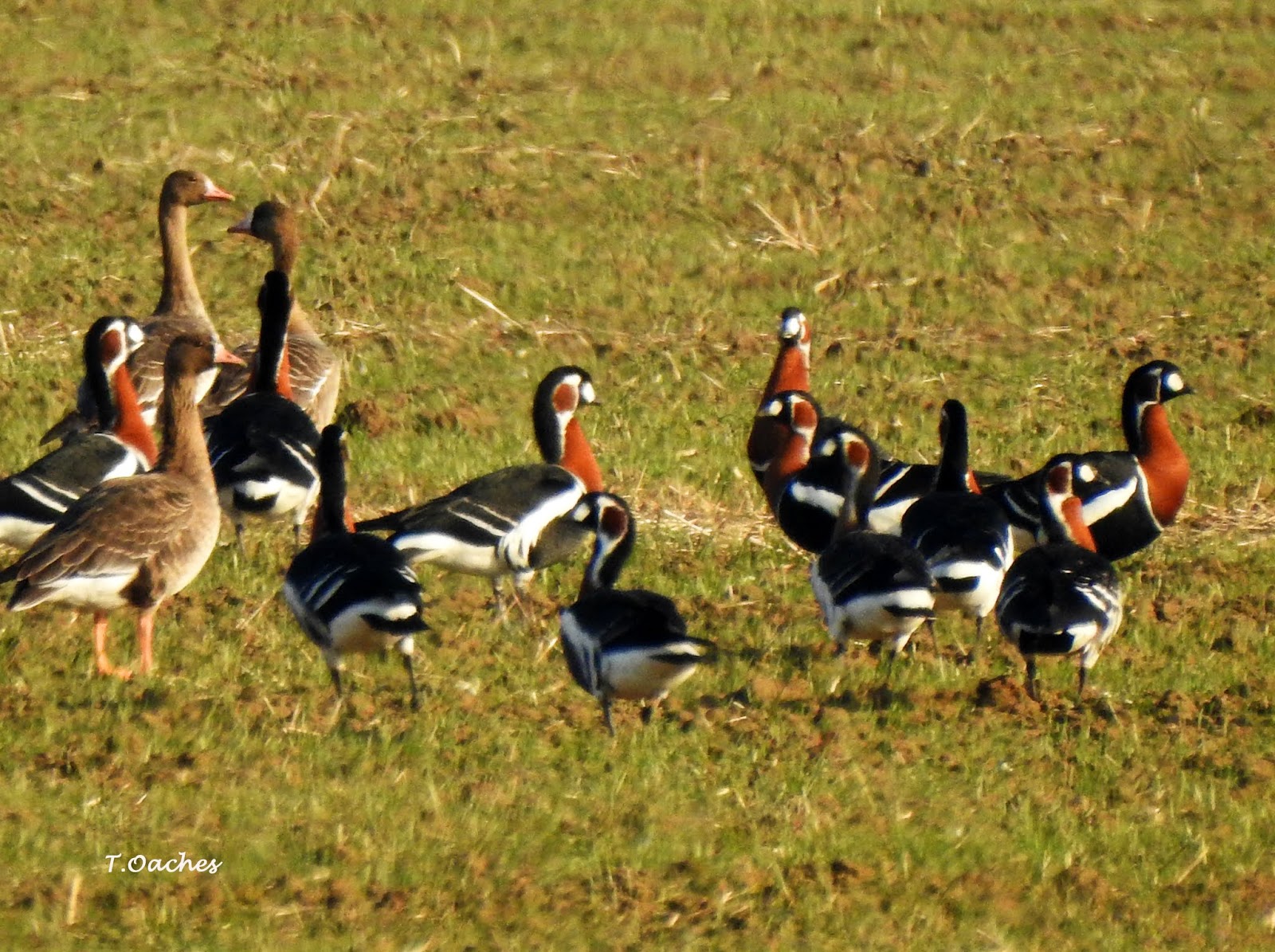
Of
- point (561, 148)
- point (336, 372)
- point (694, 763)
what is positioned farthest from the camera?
point (561, 148)

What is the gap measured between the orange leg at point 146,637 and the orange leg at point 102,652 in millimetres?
99

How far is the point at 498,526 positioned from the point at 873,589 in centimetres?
224

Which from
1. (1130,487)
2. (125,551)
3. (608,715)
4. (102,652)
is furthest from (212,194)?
(608,715)

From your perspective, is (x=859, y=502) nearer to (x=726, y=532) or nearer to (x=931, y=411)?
(x=726, y=532)

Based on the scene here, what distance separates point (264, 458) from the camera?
11.9 m

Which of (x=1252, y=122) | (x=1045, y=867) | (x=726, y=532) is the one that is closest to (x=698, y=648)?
(x=1045, y=867)

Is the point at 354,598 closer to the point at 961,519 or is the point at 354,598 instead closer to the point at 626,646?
the point at 626,646

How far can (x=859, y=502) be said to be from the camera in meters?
11.5

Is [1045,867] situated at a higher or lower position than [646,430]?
higher

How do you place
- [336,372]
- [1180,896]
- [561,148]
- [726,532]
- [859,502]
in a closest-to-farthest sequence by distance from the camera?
1. [1180,896]
2. [859,502]
3. [726,532]
4. [336,372]
5. [561,148]

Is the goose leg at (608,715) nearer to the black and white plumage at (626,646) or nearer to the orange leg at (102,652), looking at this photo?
the black and white plumage at (626,646)

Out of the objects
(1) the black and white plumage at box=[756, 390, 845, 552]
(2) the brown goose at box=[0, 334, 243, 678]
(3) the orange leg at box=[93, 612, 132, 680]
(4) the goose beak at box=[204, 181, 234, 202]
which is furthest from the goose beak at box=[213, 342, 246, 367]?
(4) the goose beak at box=[204, 181, 234, 202]

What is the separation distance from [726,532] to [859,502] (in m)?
1.66

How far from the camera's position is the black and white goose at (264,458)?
11.8m
